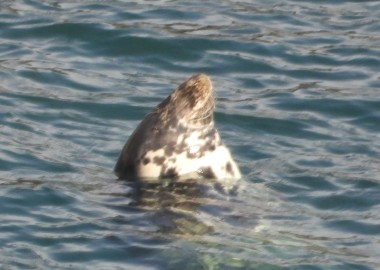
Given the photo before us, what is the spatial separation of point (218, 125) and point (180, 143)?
2208mm

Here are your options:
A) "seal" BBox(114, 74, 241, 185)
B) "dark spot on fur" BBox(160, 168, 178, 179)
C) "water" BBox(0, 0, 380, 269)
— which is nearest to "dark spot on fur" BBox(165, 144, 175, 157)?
"seal" BBox(114, 74, 241, 185)

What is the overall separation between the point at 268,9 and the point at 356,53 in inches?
61.6

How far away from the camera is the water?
10930 mm

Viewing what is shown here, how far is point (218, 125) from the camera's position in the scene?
14453mm

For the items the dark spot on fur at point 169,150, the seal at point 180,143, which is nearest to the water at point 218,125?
the seal at point 180,143

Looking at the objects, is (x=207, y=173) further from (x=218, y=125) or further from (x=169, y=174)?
(x=218, y=125)

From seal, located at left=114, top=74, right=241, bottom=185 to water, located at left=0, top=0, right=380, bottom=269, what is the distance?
223 mm

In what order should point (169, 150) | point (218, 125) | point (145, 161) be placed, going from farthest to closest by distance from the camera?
1. point (218, 125)
2. point (169, 150)
3. point (145, 161)

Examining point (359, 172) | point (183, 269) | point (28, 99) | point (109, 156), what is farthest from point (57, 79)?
point (183, 269)

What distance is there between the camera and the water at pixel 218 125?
10.9m

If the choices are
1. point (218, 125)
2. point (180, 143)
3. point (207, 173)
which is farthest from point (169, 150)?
point (218, 125)

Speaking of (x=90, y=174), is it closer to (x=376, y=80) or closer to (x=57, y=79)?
(x=57, y=79)

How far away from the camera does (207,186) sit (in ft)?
39.4

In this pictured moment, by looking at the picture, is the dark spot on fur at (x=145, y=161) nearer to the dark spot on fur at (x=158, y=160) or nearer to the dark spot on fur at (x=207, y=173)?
the dark spot on fur at (x=158, y=160)
